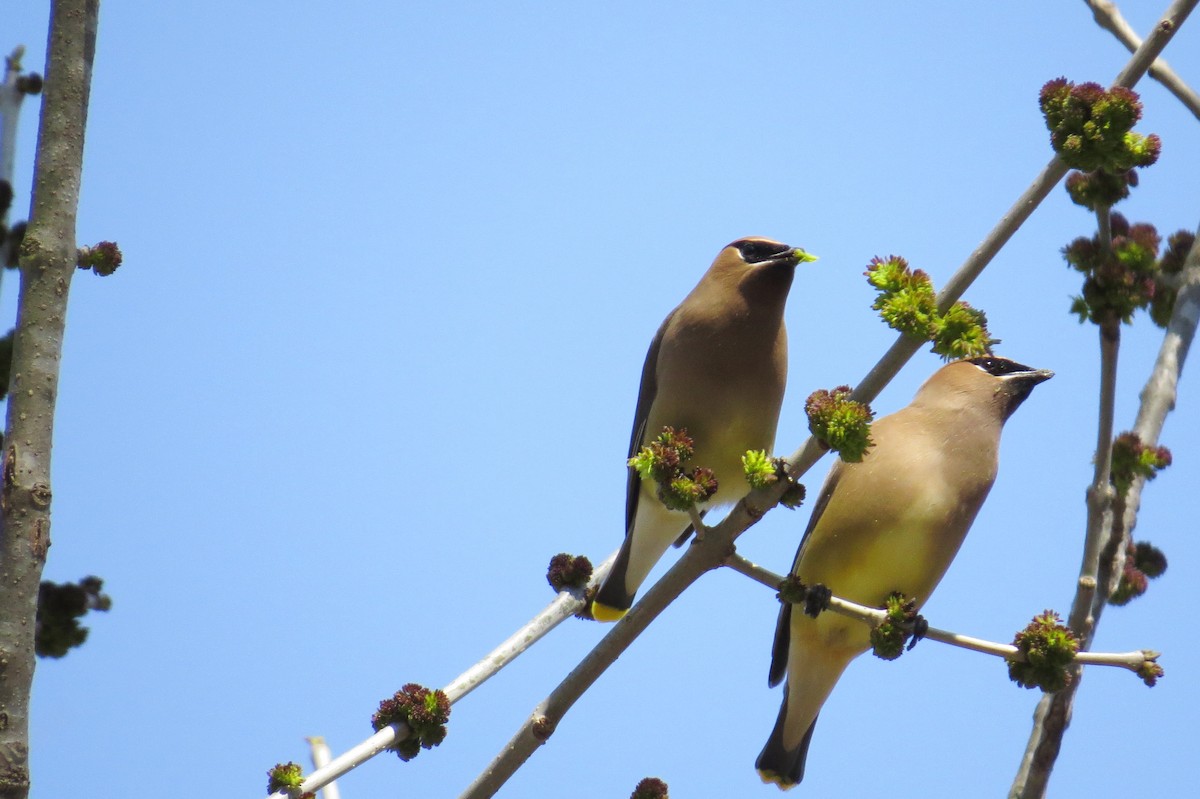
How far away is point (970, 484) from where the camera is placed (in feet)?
13.5

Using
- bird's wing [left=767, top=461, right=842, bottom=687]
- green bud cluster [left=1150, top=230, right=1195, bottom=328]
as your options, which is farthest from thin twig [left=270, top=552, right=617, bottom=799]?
green bud cluster [left=1150, top=230, right=1195, bottom=328]

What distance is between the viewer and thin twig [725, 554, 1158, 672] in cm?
274

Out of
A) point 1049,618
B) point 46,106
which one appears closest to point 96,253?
point 46,106

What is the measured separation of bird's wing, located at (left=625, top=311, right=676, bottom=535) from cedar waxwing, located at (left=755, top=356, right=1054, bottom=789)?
0.70 meters

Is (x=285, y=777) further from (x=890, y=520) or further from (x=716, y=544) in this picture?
(x=890, y=520)

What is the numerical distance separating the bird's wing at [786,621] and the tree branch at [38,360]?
2.46m

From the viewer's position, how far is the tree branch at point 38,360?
2.64m

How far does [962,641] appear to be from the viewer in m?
2.85

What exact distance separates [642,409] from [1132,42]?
2142 mm

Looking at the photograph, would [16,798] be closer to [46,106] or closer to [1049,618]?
[46,106]

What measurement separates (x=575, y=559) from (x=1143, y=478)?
1841 millimetres

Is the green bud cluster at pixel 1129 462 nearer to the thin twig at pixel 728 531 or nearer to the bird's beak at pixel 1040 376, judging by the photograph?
the bird's beak at pixel 1040 376

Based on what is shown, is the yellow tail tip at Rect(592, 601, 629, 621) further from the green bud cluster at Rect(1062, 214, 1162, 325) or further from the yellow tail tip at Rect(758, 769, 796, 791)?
the green bud cluster at Rect(1062, 214, 1162, 325)

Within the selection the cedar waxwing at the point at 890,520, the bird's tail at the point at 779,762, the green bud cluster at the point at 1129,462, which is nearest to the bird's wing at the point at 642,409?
the cedar waxwing at the point at 890,520
